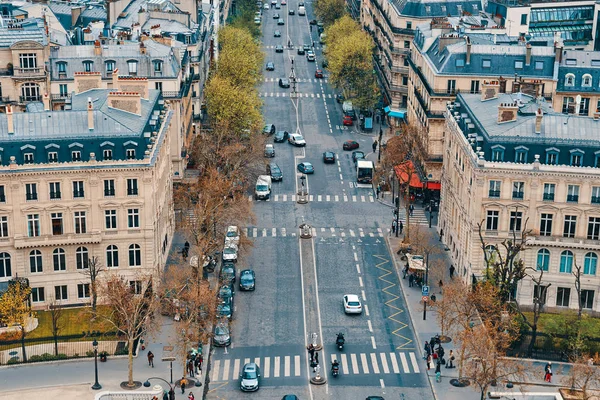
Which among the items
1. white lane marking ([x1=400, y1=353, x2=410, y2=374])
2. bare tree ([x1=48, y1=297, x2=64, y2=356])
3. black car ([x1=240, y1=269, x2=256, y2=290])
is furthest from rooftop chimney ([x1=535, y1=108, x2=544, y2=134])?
bare tree ([x1=48, y1=297, x2=64, y2=356])

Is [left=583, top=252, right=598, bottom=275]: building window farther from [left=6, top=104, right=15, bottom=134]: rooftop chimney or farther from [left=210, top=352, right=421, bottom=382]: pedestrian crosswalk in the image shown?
[left=6, top=104, right=15, bottom=134]: rooftop chimney

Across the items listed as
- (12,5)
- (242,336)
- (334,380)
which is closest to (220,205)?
(242,336)

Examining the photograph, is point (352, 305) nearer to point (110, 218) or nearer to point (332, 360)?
point (332, 360)

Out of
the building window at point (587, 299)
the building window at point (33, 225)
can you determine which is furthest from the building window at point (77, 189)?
the building window at point (587, 299)

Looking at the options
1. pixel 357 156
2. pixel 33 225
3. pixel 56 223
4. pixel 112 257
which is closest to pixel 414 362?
pixel 112 257

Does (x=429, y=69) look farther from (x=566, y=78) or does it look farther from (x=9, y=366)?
(x=9, y=366)
